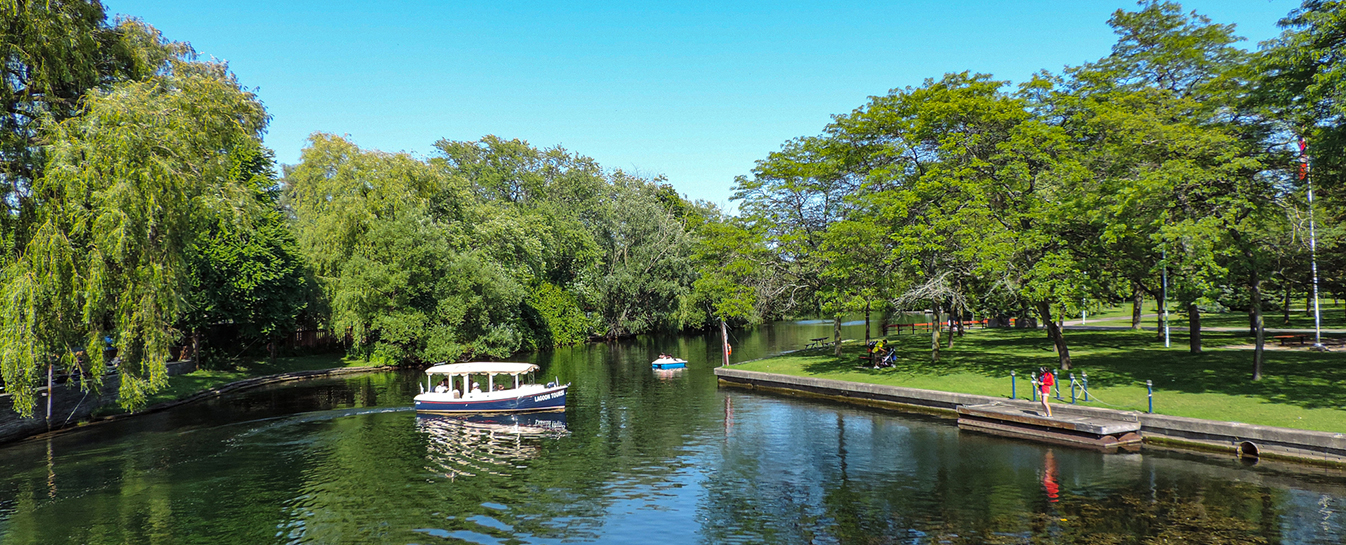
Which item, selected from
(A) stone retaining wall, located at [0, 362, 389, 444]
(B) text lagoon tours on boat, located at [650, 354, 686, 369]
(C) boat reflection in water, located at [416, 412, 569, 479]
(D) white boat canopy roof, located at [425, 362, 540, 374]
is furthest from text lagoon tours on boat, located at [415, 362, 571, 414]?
(B) text lagoon tours on boat, located at [650, 354, 686, 369]

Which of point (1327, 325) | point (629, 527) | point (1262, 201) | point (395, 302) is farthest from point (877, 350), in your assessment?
point (1327, 325)

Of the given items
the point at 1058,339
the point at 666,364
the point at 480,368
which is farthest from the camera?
the point at 666,364

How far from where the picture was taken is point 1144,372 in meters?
29.7

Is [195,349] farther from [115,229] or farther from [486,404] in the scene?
[115,229]

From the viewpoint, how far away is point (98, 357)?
24.0 m

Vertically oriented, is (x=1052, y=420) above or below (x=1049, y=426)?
above

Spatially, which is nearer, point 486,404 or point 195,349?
point 486,404

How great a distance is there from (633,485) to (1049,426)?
14.5 m

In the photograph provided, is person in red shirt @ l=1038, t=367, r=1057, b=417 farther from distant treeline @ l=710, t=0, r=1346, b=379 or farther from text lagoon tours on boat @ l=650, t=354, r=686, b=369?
text lagoon tours on boat @ l=650, t=354, r=686, b=369

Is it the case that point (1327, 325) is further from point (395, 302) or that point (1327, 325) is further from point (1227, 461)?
point (395, 302)

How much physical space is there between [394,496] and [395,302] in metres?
33.6

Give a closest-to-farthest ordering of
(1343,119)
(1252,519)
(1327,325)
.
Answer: (1252,519) → (1343,119) → (1327,325)

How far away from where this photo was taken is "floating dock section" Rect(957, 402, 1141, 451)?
73.0 ft

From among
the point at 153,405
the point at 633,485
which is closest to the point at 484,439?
the point at 633,485
